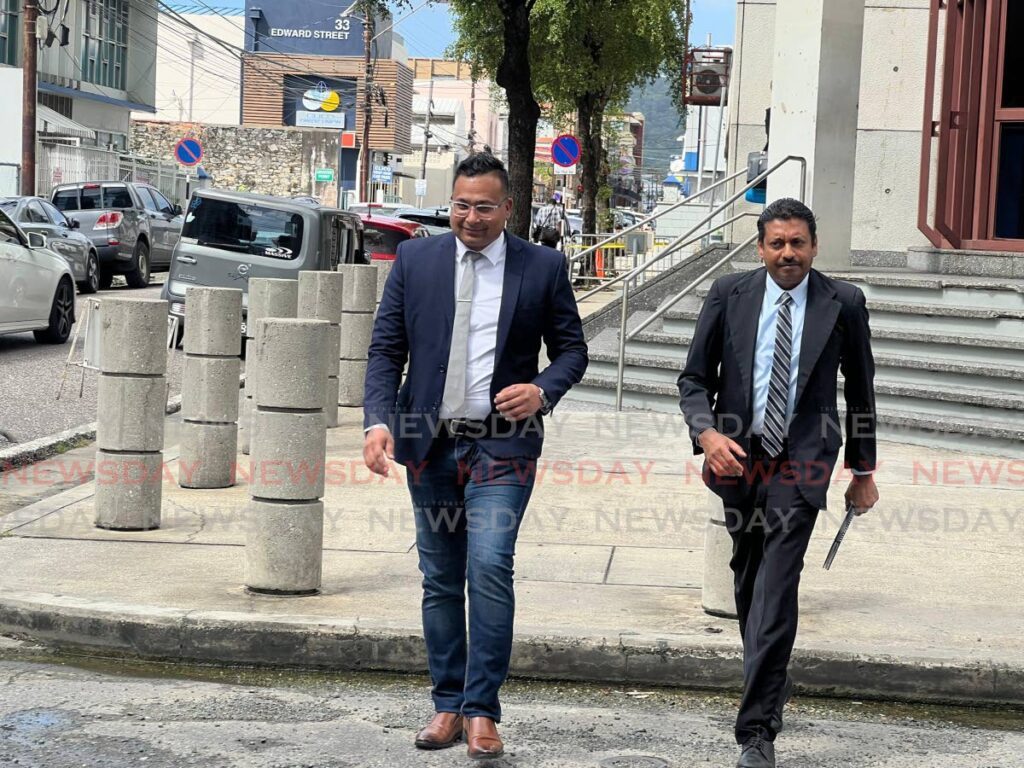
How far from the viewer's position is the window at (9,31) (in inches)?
1742

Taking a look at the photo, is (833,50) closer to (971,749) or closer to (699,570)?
(699,570)

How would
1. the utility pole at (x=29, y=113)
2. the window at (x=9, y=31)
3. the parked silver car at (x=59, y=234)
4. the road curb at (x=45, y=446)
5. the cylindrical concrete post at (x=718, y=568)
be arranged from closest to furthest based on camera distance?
the cylindrical concrete post at (x=718, y=568), the road curb at (x=45, y=446), the parked silver car at (x=59, y=234), the utility pole at (x=29, y=113), the window at (x=9, y=31)

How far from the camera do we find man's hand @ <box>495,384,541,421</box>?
4.74 metres

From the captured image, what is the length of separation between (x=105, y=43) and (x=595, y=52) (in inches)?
920

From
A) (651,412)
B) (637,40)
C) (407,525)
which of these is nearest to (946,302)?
(651,412)

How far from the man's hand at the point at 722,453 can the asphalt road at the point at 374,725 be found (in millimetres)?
960

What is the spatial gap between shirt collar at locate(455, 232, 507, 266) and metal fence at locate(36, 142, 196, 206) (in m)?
34.3

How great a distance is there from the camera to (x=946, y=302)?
13.0m

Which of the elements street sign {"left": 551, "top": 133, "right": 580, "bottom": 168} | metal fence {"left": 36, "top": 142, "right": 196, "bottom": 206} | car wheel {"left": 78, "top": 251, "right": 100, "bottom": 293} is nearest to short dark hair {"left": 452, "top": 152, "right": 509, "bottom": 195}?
car wheel {"left": 78, "top": 251, "right": 100, "bottom": 293}

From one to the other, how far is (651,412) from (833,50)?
14.3 ft

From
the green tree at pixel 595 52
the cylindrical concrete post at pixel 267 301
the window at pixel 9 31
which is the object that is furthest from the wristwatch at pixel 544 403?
the window at pixel 9 31

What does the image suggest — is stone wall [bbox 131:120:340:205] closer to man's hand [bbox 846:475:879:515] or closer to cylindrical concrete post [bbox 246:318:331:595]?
cylindrical concrete post [bbox 246:318:331:595]

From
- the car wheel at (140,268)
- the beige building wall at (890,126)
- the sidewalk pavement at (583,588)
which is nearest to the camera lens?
the sidewalk pavement at (583,588)

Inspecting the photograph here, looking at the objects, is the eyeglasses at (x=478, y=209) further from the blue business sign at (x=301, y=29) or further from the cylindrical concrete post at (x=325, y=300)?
the blue business sign at (x=301, y=29)
